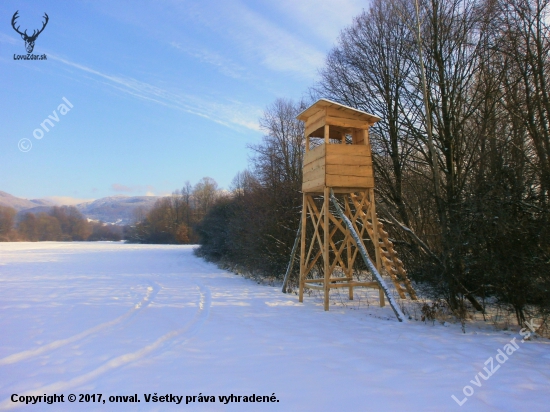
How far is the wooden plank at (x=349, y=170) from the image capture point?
8.95 meters

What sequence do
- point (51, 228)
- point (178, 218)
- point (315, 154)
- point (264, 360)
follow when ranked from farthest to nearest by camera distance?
point (51, 228), point (178, 218), point (315, 154), point (264, 360)

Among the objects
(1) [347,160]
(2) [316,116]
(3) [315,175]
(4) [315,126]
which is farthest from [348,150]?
(2) [316,116]

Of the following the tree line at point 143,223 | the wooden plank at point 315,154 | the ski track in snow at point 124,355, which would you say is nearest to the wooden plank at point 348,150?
the wooden plank at point 315,154

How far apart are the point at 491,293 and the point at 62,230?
102579 millimetres

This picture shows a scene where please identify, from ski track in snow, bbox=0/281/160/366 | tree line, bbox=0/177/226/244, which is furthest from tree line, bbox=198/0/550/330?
tree line, bbox=0/177/226/244

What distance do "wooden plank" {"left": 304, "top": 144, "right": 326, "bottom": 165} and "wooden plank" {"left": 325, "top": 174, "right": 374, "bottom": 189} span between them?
0.71m

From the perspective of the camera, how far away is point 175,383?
4023 mm

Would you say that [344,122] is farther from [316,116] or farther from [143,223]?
[143,223]

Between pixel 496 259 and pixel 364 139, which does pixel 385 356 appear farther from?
pixel 364 139

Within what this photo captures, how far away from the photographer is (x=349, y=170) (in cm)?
914

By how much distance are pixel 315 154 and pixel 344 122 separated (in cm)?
119

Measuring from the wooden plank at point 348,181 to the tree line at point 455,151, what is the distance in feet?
4.19

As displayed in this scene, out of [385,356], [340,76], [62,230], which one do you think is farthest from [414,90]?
[62,230]

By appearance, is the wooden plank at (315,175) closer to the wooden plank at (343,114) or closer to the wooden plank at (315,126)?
the wooden plank at (315,126)
